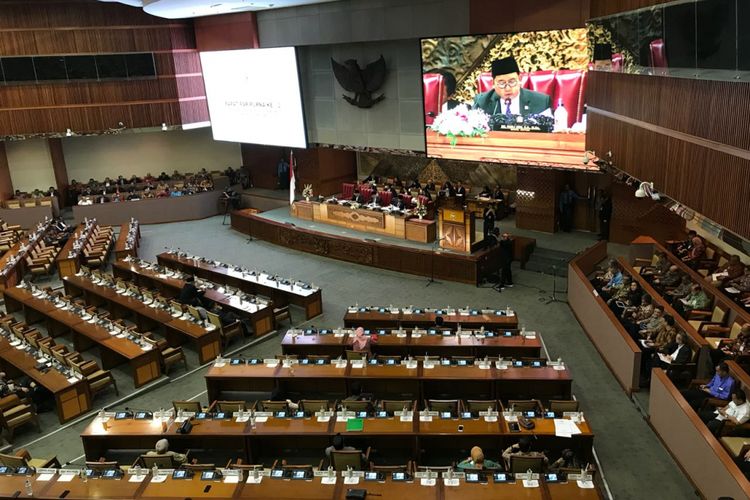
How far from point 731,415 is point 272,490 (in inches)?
217

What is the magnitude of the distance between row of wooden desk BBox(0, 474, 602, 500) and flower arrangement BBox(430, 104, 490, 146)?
11.7 m

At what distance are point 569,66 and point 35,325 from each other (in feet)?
45.0

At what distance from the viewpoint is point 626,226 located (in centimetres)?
1545

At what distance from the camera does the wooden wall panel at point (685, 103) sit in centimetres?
705

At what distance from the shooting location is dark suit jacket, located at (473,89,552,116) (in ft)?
49.3

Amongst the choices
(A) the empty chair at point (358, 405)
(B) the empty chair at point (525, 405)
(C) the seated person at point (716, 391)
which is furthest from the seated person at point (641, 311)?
(A) the empty chair at point (358, 405)

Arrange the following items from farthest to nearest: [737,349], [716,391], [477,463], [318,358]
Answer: [318,358]
[737,349]
[716,391]
[477,463]

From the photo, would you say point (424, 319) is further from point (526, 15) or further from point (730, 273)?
point (526, 15)

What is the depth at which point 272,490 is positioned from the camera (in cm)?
636

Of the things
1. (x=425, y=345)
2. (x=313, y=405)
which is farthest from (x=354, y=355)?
(x=313, y=405)

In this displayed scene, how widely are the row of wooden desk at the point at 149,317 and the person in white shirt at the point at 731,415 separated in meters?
8.02

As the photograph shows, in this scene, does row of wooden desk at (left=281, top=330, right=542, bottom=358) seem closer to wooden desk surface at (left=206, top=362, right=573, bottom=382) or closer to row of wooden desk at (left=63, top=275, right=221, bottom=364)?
wooden desk surface at (left=206, top=362, right=573, bottom=382)

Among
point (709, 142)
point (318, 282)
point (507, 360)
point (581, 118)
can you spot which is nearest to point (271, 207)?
point (318, 282)

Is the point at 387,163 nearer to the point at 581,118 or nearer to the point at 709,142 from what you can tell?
the point at 581,118
